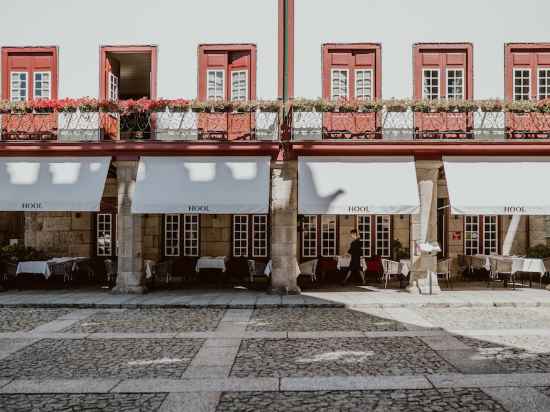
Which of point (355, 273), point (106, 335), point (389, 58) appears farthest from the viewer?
point (355, 273)

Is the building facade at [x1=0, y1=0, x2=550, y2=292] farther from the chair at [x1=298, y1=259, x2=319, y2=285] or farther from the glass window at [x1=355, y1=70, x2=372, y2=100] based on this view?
the chair at [x1=298, y1=259, x2=319, y2=285]

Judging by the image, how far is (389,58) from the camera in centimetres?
1583

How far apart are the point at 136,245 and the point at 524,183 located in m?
10.2

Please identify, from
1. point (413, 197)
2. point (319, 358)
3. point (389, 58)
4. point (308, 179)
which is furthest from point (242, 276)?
point (319, 358)

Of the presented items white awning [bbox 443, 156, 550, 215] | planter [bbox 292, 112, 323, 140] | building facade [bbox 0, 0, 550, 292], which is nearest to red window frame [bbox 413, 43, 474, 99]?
building facade [bbox 0, 0, 550, 292]

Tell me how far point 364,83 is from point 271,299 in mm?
6375

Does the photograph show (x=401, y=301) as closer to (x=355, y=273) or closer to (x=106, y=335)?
(x=355, y=273)

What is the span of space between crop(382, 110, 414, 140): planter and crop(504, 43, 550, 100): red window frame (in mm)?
2948

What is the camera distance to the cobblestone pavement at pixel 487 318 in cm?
1066

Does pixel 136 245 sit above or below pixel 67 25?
below

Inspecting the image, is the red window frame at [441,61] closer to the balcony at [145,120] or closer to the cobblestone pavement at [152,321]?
the balcony at [145,120]

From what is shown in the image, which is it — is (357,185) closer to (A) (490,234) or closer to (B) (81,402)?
(A) (490,234)

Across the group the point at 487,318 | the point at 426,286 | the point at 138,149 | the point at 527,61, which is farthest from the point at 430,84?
the point at 138,149

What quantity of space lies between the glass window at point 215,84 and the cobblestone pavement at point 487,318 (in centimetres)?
789
